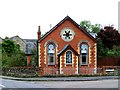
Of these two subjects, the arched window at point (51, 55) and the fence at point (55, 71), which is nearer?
the fence at point (55, 71)

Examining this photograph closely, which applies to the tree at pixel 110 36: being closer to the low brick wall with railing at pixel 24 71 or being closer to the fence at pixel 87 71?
the fence at pixel 87 71

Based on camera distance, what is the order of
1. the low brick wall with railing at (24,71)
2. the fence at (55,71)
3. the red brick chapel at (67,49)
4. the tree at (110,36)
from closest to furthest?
1. the low brick wall with railing at (24,71)
2. the fence at (55,71)
3. the red brick chapel at (67,49)
4. the tree at (110,36)

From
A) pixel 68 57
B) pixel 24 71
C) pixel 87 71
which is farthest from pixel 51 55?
pixel 87 71

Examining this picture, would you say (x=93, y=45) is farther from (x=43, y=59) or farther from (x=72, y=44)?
(x=43, y=59)

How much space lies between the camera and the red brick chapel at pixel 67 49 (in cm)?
4775

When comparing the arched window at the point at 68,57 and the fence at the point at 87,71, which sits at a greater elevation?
the arched window at the point at 68,57

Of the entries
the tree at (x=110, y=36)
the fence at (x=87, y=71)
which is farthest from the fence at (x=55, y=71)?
the tree at (x=110, y=36)

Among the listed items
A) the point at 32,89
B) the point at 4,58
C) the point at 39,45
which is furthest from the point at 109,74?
the point at 32,89

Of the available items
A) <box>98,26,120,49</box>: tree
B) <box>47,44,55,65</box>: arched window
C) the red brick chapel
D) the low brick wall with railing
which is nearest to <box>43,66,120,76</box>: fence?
the red brick chapel

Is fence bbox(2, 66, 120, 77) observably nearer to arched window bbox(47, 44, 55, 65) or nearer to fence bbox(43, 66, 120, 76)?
fence bbox(43, 66, 120, 76)

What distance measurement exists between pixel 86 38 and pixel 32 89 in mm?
26748

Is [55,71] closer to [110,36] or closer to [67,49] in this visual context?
[67,49]

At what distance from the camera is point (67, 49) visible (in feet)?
157

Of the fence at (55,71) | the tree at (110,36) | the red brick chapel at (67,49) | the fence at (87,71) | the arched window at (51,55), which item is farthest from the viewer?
the tree at (110,36)
